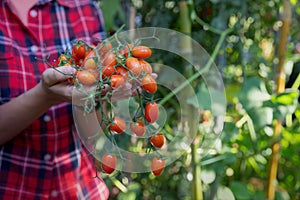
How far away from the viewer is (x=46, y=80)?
2.18ft

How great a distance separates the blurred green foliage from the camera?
3.62 feet

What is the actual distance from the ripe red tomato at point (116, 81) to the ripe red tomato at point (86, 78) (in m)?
0.02

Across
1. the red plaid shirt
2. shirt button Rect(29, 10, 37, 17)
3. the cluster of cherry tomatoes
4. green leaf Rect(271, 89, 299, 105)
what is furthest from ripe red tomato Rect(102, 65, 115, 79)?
green leaf Rect(271, 89, 299, 105)

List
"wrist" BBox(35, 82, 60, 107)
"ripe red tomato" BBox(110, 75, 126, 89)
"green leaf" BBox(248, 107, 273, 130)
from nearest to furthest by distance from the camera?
"ripe red tomato" BBox(110, 75, 126, 89) < "wrist" BBox(35, 82, 60, 107) < "green leaf" BBox(248, 107, 273, 130)

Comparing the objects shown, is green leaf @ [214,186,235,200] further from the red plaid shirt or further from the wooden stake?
the red plaid shirt

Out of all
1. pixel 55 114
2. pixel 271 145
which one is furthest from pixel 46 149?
pixel 271 145

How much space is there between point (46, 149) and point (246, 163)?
87 cm

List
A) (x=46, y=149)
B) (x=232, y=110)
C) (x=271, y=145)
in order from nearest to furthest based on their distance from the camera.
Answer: (x=46, y=149)
(x=271, y=145)
(x=232, y=110)

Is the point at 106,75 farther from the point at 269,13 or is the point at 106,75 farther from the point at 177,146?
the point at 269,13

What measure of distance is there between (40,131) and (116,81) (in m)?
0.34

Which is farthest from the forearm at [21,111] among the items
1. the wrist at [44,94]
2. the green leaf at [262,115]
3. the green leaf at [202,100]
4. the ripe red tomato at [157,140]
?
the green leaf at [262,115]

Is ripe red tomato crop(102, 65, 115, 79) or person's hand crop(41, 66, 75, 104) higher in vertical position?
ripe red tomato crop(102, 65, 115, 79)

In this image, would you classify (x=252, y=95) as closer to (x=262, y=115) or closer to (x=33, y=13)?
(x=262, y=115)

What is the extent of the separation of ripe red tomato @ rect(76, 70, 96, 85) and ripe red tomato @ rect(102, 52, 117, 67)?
0.09 ft
